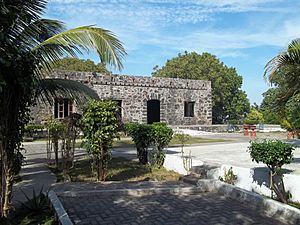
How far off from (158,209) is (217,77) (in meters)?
29.2

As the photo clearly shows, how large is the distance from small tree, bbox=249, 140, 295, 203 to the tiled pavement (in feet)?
2.33

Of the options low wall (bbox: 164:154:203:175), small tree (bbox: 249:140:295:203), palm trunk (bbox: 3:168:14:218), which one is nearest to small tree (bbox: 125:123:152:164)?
low wall (bbox: 164:154:203:175)

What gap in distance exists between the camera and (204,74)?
33406mm

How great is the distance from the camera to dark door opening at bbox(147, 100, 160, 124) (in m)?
24.7

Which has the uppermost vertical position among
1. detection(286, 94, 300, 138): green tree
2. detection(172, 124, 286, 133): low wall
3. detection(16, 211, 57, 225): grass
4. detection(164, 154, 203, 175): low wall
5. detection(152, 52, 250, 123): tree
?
detection(152, 52, 250, 123): tree

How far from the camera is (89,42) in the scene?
581cm

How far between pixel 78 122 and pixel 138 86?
50.1ft

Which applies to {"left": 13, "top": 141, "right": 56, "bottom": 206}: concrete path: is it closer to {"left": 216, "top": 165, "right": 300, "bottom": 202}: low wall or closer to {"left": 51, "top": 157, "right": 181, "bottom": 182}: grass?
{"left": 51, "top": 157, "right": 181, "bottom": 182}: grass

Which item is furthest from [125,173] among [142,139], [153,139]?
[142,139]

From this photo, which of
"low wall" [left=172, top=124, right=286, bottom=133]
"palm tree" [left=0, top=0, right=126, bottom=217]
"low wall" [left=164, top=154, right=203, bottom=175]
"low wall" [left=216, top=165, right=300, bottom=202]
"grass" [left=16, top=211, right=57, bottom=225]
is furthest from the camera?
"low wall" [left=172, top=124, right=286, bottom=133]

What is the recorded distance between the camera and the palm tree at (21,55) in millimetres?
3612

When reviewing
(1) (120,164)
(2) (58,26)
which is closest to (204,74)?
(1) (120,164)

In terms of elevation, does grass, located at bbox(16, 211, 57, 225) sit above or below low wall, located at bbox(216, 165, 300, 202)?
below

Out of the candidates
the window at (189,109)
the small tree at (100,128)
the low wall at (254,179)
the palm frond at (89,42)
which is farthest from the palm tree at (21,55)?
the window at (189,109)
